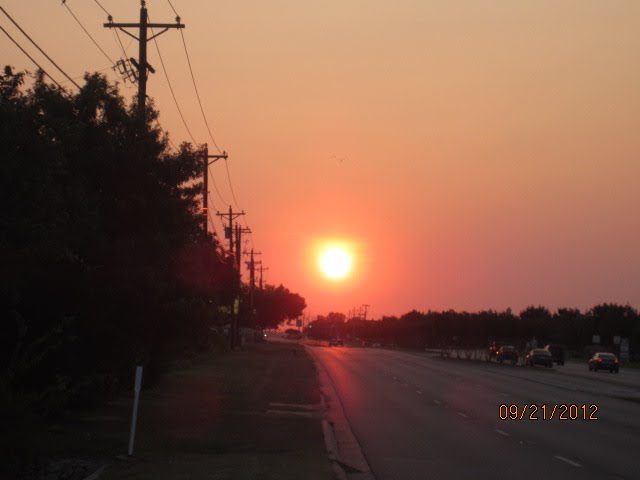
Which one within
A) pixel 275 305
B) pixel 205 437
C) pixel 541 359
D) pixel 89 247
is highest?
pixel 275 305

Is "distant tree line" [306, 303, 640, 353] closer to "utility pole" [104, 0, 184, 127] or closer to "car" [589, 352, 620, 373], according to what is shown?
"car" [589, 352, 620, 373]

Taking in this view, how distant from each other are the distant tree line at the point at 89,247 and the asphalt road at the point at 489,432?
526 cm

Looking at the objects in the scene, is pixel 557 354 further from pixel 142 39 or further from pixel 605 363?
pixel 142 39

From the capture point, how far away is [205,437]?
17641 mm

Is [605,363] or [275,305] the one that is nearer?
[605,363]

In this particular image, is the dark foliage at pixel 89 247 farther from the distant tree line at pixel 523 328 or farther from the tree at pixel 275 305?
the tree at pixel 275 305

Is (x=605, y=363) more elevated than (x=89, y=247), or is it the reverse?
(x=605, y=363)

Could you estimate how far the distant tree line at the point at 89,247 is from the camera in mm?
14047

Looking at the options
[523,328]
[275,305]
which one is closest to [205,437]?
[523,328]

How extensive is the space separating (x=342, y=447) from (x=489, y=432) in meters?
4.43

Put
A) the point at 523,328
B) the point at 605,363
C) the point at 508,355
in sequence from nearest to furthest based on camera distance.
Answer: the point at 605,363 < the point at 508,355 < the point at 523,328

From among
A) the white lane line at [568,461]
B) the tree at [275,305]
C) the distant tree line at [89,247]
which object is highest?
the tree at [275,305]

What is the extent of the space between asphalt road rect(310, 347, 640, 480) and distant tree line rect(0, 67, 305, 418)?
5.26 meters

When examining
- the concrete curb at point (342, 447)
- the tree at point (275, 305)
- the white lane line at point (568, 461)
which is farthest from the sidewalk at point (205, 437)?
the tree at point (275, 305)
